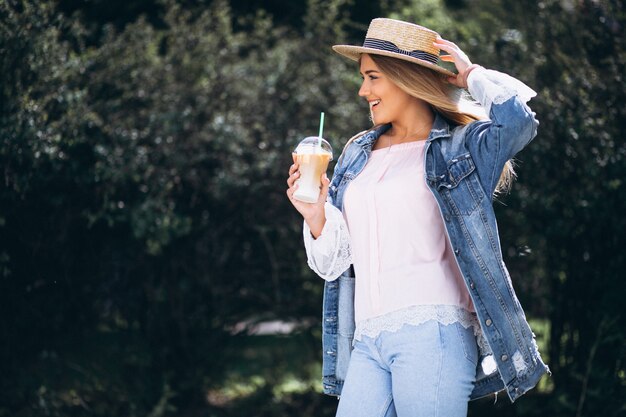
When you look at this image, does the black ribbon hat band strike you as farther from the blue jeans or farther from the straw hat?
the blue jeans

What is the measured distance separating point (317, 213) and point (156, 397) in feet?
8.86

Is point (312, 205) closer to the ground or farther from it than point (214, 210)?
farther from it

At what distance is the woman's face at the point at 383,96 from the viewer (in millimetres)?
2951

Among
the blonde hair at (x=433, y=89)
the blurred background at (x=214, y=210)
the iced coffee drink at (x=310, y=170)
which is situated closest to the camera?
the iced coffee drink at (x=310, y=170)

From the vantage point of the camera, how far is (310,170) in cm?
282

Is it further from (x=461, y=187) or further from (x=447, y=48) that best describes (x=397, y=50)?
(x=461, y=187)

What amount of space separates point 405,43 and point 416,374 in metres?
1.11

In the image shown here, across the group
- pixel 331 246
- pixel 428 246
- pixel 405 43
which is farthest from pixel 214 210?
pixel 428 246

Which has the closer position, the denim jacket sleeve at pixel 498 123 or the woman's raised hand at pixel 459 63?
the denim jacket sleeve at pixel 498 123

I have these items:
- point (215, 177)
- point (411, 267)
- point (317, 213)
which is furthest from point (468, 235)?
point (215, 177)

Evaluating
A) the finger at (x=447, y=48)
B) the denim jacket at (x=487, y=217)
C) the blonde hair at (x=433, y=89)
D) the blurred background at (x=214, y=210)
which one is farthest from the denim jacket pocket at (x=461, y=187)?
the blurred background at (x=214, y=210)

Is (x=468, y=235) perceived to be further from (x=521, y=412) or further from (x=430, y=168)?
(x=521, y=412)

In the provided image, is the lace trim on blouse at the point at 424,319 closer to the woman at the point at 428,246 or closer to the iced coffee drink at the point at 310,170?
the woman at the point at 428,246

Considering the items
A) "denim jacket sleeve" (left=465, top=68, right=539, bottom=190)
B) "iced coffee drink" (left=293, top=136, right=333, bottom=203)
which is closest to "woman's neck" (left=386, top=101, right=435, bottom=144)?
"denim jacket sleeve" (left=465, top=68, right=539, bottom=190)
